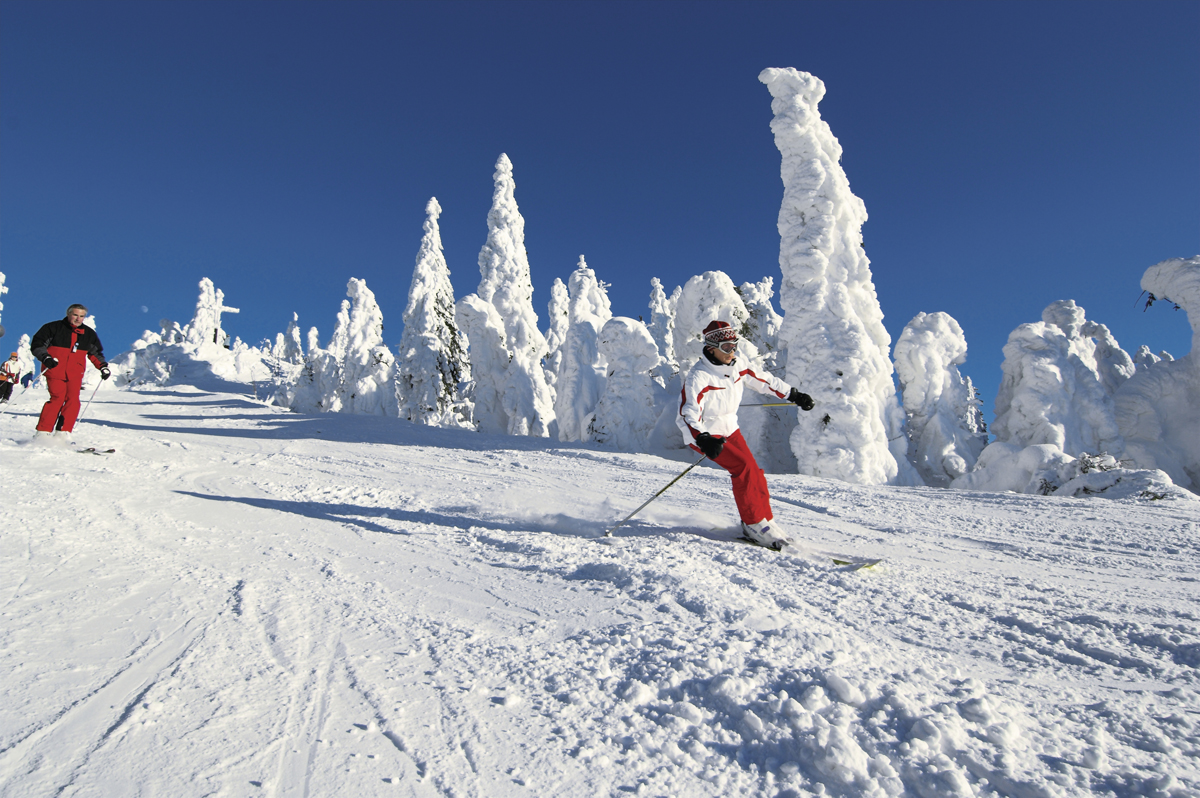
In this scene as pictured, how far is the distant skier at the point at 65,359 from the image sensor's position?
6.38 meters

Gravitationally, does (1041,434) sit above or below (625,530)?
above

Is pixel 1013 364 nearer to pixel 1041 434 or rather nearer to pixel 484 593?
pixel 1041 434

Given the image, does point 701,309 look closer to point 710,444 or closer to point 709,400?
point 709,400

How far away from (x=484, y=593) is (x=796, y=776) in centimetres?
168

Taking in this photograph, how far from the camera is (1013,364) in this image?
13.7m

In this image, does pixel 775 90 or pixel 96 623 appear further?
pixel 775 90

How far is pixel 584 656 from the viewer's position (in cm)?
195

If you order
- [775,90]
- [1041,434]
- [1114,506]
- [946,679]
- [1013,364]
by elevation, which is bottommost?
[946,679]

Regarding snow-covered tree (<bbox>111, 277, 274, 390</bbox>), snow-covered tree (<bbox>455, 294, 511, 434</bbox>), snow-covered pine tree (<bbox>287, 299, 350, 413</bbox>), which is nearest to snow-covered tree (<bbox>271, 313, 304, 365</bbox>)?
snow-covered tree (<bbox>111, 277, 274, 390</bbox>)

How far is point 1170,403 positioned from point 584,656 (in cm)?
1699

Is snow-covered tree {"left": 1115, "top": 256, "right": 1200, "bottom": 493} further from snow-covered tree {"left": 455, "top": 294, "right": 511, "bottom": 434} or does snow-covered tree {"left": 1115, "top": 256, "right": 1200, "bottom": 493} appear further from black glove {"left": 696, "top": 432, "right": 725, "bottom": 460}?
snow-covered tree {"left": 455, "top": 294, "right": 511, "bottom": 434}

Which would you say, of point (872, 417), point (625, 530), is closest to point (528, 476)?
point (625, 530)

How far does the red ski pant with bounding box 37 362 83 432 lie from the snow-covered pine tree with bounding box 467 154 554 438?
1519cm

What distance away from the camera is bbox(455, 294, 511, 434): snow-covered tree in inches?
885
